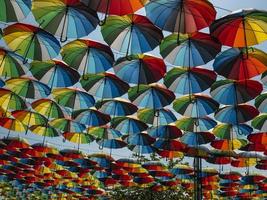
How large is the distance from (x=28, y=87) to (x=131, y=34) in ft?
16.8

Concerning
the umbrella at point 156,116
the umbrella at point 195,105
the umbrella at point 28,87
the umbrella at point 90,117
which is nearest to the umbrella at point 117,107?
the umbrella at point 156,116

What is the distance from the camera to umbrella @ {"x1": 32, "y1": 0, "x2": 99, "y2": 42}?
9.06m

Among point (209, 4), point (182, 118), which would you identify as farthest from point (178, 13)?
point (182, 118)

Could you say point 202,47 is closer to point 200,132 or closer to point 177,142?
point 200,132

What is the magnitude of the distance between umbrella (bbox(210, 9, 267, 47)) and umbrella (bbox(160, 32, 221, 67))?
584 millimetres

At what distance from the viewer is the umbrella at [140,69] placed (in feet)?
36.0

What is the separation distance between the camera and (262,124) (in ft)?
46.3

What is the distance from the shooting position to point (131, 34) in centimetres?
→ 979

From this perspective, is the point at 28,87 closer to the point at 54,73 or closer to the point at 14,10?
the point at 54,73

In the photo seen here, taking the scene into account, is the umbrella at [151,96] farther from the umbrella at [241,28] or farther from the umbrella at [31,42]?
the umbrella at [241,28]

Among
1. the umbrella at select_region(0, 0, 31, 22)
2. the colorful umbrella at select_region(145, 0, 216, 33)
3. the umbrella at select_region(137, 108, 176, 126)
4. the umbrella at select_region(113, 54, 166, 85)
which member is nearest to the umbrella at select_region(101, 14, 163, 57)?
the colorful umbrella at select_region(145, 0, 216, 33)

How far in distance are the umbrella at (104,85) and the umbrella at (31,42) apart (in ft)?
5.84

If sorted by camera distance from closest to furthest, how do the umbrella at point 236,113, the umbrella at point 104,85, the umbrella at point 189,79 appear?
the umbrella at point 189,79 → the umbrella at point 104,85 → the umbrella at point 236,113

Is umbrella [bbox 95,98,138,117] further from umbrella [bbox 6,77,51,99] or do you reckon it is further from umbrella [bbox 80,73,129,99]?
umbrella [bbox 6,77,51,99]
